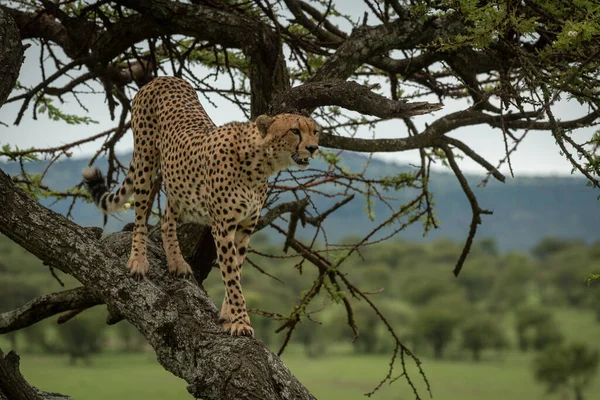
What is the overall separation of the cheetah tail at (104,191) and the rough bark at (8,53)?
30.2 inches

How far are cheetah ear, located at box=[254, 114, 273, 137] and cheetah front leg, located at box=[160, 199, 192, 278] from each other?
3.23ft

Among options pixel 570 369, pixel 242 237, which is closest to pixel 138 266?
pixel 242 237

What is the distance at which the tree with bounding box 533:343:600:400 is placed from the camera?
107 feet

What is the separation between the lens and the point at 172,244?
4.29 metres

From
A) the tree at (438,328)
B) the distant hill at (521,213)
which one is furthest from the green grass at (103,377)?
the distant hill at (521,213)

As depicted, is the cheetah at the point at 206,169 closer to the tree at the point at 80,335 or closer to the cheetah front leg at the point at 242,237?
the cheetah front leg at the point at 242,237

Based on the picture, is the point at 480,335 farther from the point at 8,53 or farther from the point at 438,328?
the point at 8,53

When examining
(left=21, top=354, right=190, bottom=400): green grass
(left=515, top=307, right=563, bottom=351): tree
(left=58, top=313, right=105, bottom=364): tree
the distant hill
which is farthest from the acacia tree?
the distant hill

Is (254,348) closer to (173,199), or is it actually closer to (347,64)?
(173,199)

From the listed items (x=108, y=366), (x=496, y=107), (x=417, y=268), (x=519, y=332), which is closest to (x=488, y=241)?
(x=417, y=268)

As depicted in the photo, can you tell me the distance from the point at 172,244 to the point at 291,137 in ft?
4.26

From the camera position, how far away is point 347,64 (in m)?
5.24

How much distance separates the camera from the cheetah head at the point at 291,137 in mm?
3287

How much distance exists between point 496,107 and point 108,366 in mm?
25253
